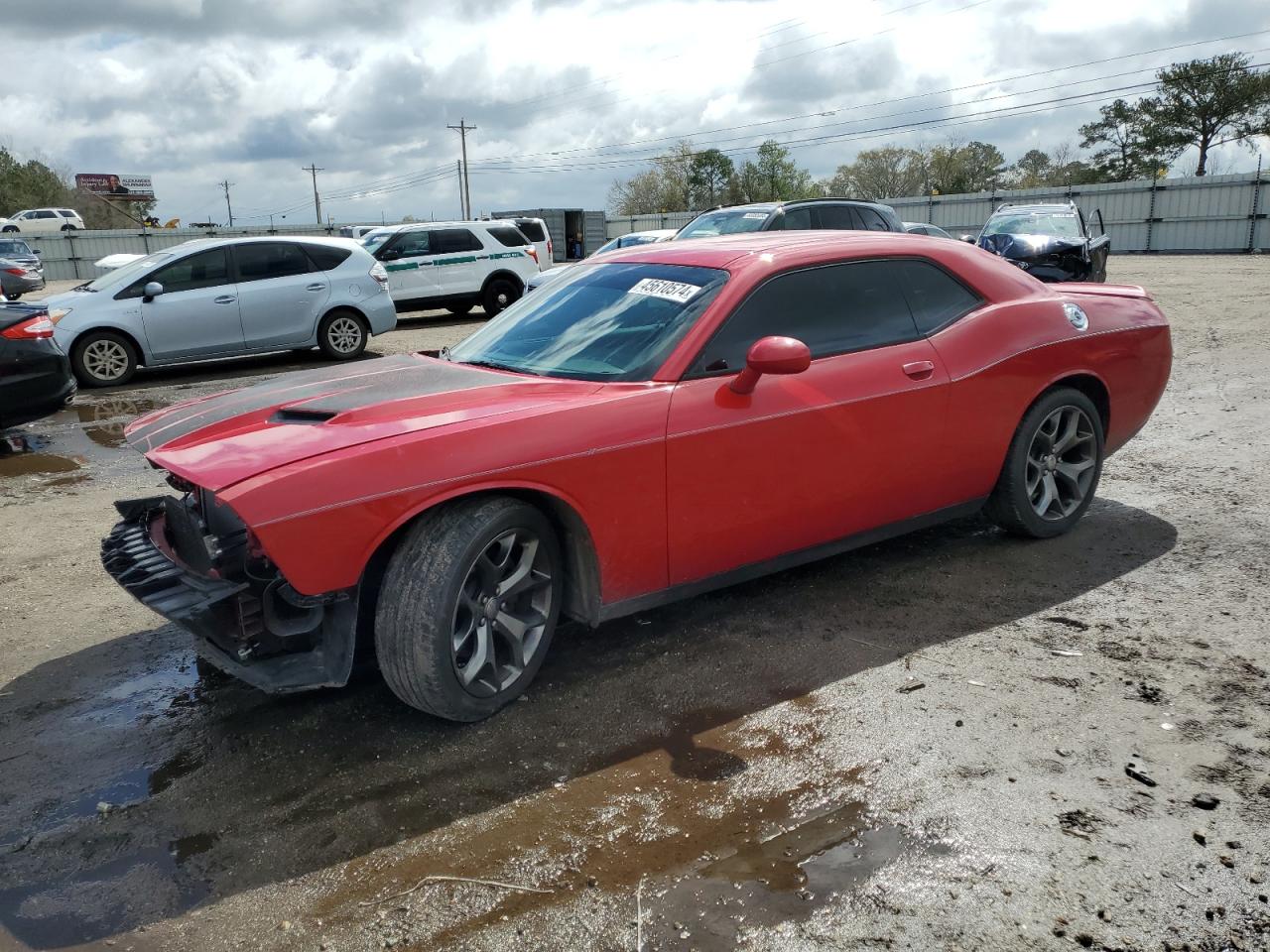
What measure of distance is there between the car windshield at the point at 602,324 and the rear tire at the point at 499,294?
13.3 meters

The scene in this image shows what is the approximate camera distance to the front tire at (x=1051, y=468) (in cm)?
470

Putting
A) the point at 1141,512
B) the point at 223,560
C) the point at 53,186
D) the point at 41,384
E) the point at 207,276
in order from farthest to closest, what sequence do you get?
the point at 53,186 → the point at 207,276 → the point at 41,384 → the point at 1141,512 → the point at 223,560

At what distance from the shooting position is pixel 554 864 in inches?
104

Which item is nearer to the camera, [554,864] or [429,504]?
[554,864]

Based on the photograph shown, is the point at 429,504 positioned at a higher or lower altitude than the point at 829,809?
higher

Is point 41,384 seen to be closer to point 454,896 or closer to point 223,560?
point 223,560

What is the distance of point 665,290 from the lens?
3979mm

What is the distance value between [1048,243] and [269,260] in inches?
464

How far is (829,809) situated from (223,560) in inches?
A: 77.7

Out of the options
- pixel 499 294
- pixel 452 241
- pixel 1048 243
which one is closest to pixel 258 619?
pixel 452 241

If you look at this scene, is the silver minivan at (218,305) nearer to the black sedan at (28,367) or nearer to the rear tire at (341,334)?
the rear tire at (341,334)

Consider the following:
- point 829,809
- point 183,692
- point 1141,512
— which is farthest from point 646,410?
point 1141,512

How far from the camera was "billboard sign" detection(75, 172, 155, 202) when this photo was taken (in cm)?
8019

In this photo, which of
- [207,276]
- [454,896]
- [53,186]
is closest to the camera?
[454,896]
